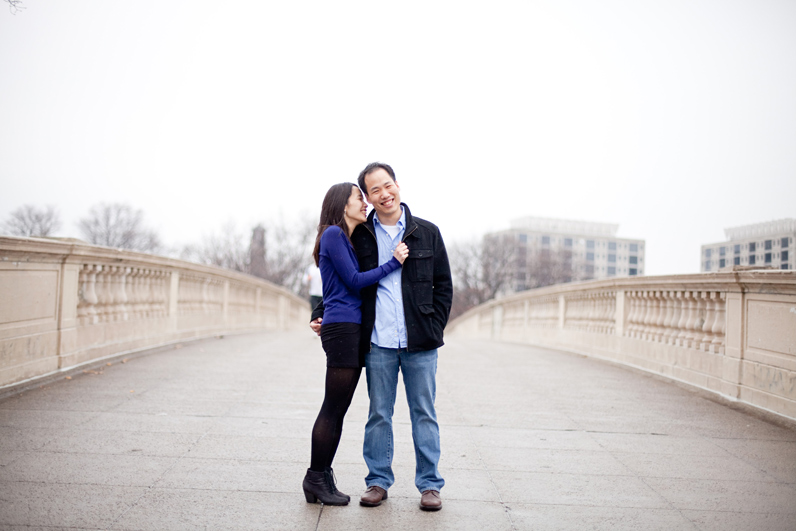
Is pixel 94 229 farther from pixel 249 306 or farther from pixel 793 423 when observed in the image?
pixel 793 423

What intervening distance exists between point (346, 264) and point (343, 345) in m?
0.42

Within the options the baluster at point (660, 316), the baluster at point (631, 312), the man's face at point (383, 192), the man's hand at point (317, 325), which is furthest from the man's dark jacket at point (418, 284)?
the baluster at point (631, 312)

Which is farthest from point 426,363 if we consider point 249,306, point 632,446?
point 249,306

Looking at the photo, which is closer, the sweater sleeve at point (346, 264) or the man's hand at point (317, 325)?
the sweater sleeve at point (346, 264)

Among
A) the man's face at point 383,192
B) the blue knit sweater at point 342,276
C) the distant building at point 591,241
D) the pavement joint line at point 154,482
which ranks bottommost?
the pavement joint line at point 154,482

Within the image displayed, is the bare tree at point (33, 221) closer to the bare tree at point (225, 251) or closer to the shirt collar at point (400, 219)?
the bare tree at point (225, 251)

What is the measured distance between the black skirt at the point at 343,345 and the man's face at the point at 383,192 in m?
0.66

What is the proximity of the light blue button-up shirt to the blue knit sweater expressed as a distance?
0.11 m

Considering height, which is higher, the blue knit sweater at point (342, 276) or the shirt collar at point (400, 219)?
the shirt collar at point (400, 219)

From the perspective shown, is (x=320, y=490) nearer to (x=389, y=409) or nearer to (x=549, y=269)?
(x=389, y=409)

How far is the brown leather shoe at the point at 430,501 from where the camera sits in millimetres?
3326

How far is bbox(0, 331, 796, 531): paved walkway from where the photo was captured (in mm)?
3230

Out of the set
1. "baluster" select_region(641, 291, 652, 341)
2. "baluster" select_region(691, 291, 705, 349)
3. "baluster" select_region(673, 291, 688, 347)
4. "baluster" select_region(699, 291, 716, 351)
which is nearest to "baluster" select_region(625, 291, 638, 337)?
"baluster" select_region(641, 291, 652, 341)

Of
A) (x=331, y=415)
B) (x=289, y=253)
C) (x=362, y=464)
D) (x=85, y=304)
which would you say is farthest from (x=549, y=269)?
(x=331, y=415)
